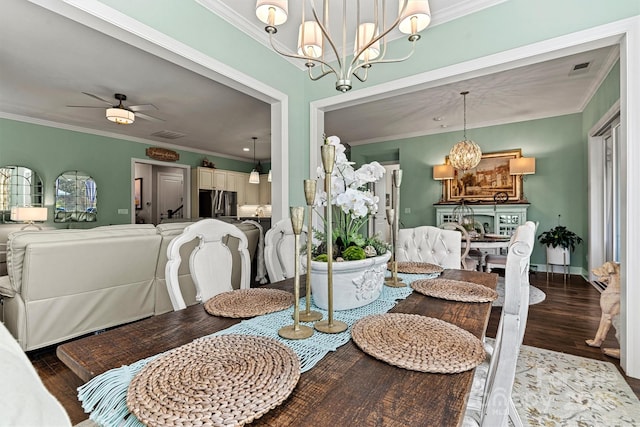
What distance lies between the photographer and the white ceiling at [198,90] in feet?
8.80

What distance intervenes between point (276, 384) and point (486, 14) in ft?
9.57

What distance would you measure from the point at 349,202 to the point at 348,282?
284 mm

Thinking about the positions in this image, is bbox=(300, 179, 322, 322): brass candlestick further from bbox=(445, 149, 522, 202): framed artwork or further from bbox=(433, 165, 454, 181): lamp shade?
bbox=(445, 149, 522, 202): framed artwork

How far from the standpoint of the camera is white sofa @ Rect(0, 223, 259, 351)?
2.06 meters

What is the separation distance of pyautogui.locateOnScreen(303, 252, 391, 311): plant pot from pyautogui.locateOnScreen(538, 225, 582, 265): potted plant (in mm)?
4707

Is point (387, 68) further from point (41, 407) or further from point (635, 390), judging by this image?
point (41, 407)

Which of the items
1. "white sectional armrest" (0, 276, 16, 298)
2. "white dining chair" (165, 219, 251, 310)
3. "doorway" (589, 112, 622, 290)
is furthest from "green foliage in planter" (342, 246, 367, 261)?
"doorway" (589, 112, 622, 290)

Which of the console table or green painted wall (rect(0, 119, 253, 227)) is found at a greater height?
green painted wall (rect(0, 119, 253, 227))

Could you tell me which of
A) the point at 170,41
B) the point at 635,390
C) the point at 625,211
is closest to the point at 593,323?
the point at 635,390

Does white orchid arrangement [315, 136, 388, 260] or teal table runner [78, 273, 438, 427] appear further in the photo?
white orchid arrangement [315, 136, 388, 260]

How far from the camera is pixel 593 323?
2824 mm

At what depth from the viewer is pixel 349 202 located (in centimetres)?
115

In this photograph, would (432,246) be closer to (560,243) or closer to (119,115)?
(560,243)

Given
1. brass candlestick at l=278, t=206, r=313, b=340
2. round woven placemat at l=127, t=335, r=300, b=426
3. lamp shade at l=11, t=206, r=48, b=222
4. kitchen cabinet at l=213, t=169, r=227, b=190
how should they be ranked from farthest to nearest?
1. kitchen cabinet at l=213, t=169, r=227, b=190
2. lamp shade at l=11, t=206, r=48, b=222
3. brass candlestick at l=278, t=206, r=313, b=340
4. round woven placemat at l=127, t=335, r=300, b=426
